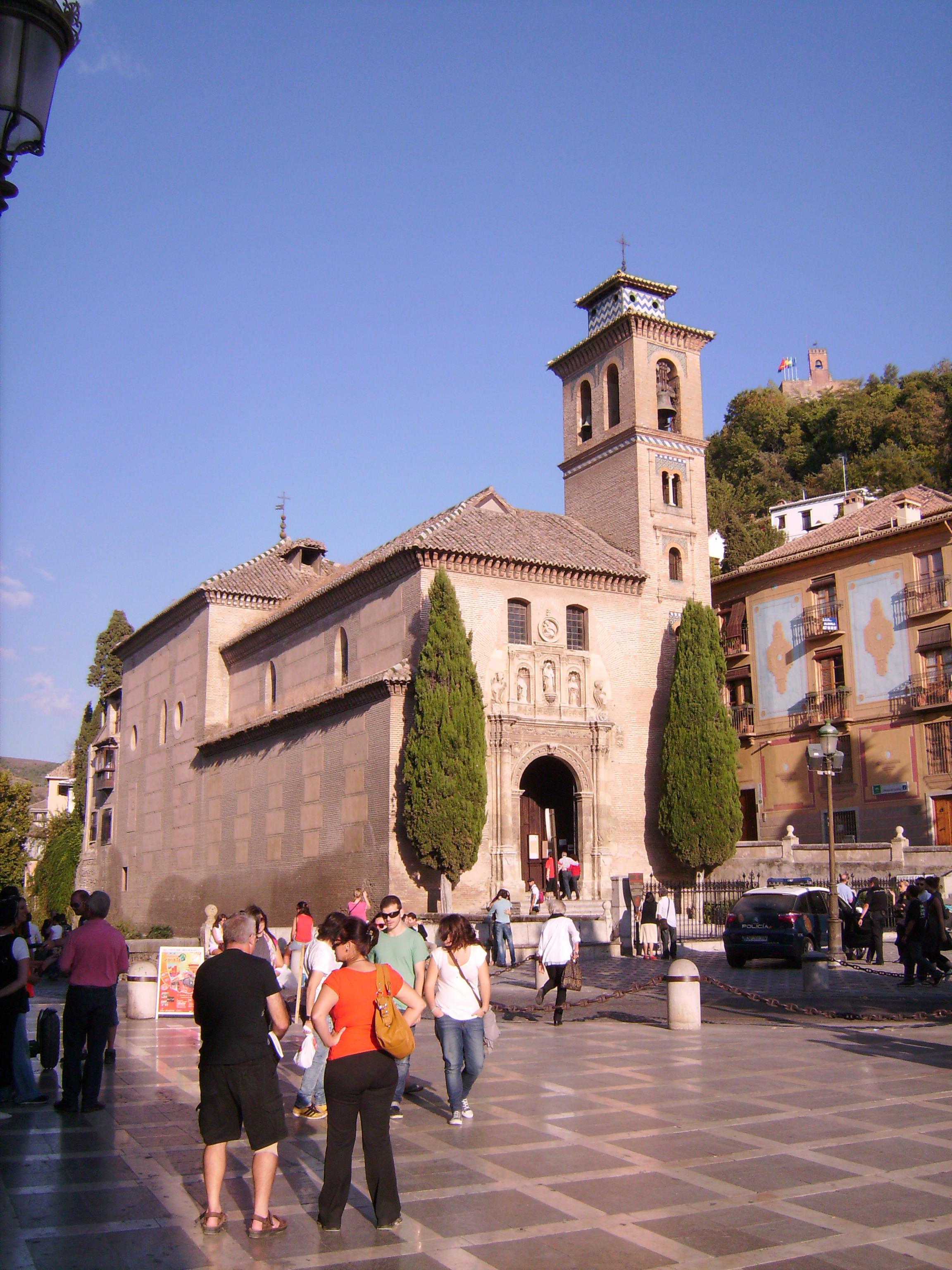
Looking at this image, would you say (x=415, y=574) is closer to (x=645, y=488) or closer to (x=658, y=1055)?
(x=645, y=488)

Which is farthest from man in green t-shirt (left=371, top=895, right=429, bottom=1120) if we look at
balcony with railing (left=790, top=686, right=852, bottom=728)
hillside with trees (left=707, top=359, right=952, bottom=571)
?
hillside with trees (left=707, top=359, right=952, bottom=571)

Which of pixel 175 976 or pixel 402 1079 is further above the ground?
pixel 175 976

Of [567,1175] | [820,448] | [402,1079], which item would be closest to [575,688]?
[402,1079]

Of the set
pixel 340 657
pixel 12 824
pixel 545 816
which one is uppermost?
pixel 340 657

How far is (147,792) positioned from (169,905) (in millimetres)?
5956

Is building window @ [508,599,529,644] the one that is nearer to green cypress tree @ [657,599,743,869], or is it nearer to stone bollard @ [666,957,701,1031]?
green cypress tree @ [657,599,743,869]

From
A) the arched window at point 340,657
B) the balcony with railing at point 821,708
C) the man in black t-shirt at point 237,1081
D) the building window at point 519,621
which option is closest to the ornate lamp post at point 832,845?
the building window at point 519,621

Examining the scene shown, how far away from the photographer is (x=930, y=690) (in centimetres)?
3416

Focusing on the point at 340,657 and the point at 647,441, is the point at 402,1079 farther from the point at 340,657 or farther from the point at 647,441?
the point at 647,441

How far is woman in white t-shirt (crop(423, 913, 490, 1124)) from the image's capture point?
847cm

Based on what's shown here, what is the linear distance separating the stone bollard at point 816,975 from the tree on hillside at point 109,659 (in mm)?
47697

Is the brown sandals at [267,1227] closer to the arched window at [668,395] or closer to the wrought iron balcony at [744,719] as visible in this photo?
the arched window at [668,395]

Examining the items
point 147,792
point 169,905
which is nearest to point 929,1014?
point 169,905

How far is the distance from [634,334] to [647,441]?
10.9 feet
